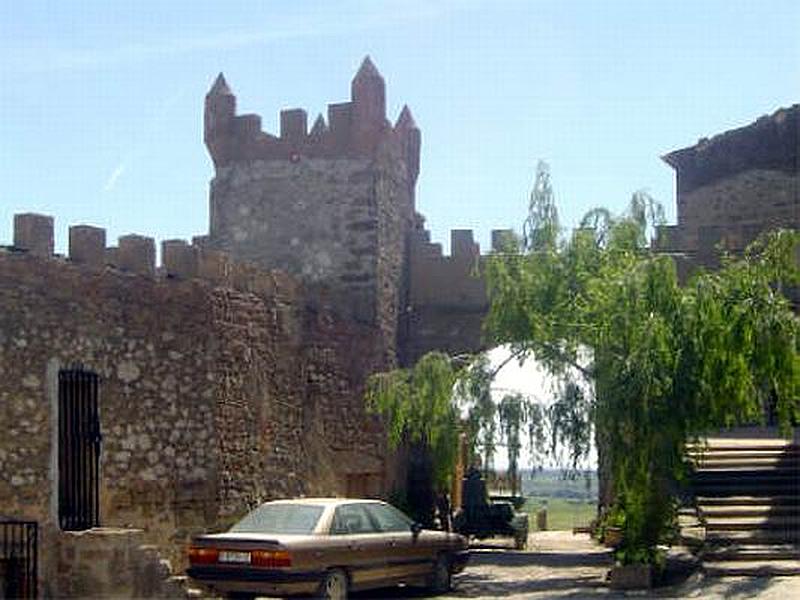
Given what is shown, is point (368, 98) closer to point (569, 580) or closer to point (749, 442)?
point (749, 442)

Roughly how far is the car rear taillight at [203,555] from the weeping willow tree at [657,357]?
4.92 metres

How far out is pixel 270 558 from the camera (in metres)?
14.1

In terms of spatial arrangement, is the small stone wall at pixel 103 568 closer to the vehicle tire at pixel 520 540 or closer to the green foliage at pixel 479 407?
the green foliage at pixel 479 407

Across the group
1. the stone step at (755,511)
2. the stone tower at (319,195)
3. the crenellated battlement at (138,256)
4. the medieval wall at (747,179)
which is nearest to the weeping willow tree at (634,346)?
the stone step at (755,511)

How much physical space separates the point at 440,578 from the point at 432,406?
263cm

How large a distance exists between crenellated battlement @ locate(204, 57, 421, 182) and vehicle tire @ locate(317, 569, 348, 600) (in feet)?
Result: 36.3

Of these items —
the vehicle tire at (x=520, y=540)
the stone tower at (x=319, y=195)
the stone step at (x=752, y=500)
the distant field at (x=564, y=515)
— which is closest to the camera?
the stone step at (x=752, y=500)

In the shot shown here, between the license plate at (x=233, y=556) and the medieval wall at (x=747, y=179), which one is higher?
the medieval wall at (x=747, y=179)

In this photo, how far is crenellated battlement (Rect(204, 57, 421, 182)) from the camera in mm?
24406

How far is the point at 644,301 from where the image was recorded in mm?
16359

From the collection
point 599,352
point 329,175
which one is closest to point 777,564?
point 599,352

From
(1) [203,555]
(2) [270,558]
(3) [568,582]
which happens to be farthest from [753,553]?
(1) [203,555]

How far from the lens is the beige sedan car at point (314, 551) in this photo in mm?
14086

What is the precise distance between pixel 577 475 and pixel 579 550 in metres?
7.00
